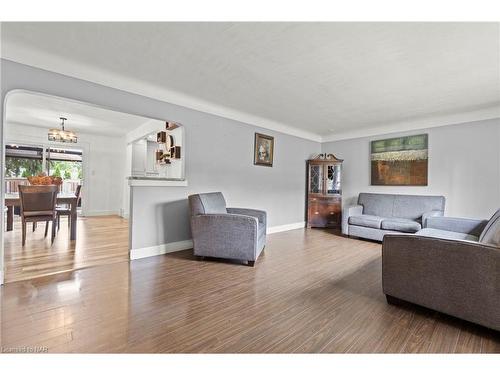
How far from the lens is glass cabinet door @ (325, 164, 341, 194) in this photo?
5.32m

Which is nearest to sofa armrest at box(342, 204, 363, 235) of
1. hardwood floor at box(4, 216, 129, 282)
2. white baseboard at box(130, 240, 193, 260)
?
white baseboard at box(130, 240, 193, 260)

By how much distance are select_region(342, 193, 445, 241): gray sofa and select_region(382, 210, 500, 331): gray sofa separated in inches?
82.7

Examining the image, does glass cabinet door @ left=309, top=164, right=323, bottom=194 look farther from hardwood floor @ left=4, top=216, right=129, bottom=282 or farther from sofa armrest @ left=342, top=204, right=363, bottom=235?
hardwood floor @ left=4, top=216, right=129, bottom=282

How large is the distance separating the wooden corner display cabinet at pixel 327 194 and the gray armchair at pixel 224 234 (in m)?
2.69

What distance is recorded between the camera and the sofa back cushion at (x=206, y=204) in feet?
10.1

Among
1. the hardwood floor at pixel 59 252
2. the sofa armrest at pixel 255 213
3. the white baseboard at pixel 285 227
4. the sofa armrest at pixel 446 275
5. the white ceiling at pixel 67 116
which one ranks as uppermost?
the white ceiling at pixel 67 116

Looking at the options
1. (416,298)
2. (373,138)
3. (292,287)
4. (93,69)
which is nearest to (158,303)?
(292,287)

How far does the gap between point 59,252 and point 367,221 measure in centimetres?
484

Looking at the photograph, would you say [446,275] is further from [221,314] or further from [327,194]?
[327,194]

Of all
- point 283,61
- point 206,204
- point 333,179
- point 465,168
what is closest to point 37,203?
point 206,204

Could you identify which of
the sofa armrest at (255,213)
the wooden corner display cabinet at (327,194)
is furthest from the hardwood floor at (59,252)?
the wooden corner display cabinet at (327,194)

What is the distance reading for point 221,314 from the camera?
1773 millimetres

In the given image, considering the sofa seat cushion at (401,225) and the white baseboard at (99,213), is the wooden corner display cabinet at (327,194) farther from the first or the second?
the white baseboard at (99,213)

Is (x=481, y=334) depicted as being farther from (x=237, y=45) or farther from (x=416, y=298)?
(x=237, y=45)
